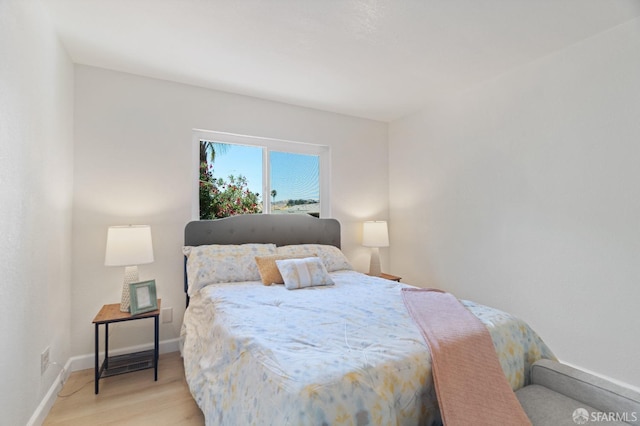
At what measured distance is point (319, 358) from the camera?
1200 mm

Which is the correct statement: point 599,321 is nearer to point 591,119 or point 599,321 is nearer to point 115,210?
point 591,119

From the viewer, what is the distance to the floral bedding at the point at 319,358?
1044mm

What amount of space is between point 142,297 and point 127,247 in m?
0.40

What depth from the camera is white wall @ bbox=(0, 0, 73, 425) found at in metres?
1.41

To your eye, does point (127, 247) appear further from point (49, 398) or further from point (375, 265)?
point (375, 265)

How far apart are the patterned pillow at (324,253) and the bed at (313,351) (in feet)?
1.49

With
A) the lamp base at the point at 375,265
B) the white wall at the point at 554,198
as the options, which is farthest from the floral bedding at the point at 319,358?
the lamp base at the point at 375,265

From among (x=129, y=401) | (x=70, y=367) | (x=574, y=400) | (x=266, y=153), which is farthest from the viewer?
(x=266, y=153)

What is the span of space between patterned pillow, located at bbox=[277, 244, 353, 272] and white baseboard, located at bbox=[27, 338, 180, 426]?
1327 mm

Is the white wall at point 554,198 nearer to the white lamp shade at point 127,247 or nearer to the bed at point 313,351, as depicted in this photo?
the bed at point 313,351

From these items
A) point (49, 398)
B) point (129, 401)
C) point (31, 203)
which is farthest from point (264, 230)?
point (49, 398)

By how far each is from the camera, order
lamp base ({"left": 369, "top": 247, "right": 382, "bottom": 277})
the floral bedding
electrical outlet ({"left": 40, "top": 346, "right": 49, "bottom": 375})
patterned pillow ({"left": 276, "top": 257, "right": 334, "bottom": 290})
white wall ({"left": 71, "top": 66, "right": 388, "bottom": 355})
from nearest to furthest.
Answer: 1. the floral bedding
2. electrical outlet ({"left": 40, "top": 346, "right": 49, "bottom": 375})
3. patterned pillow ({"left": 276, "top": 257, "right": 334, "bottom": 290})
4. white wall ({"left": 71, "top": 66, "right": 388, "bottom": 355})
5. lamp base ({"left": 369, "top": 247, "right": 382, "bottom": 277})

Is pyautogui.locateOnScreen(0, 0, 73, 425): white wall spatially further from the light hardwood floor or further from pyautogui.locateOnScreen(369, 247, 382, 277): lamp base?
pyautogui.locateOnScreen(369, 247, 382, 277): lamp base

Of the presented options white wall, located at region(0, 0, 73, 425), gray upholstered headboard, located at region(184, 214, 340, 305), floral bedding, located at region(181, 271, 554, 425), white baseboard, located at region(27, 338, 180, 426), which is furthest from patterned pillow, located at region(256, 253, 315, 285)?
white wall, located at region(0, 0, 73, 425)
